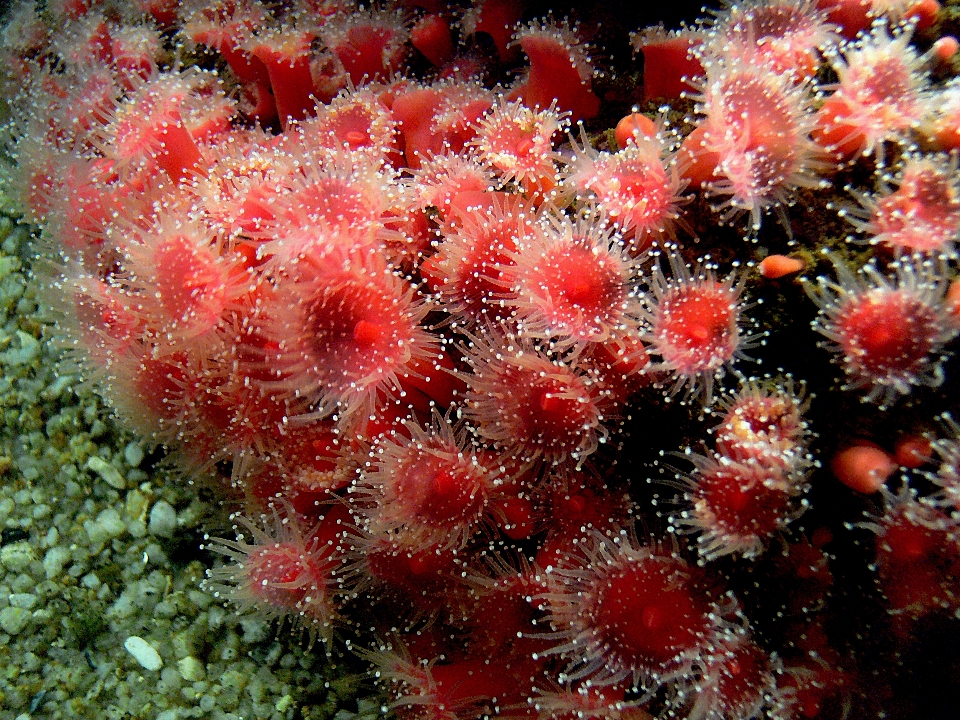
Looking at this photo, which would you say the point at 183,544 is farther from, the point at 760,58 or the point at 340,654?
the point at 760,58

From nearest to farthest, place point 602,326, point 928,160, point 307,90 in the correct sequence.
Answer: point 928,160 < point 602,326 < point 307,90

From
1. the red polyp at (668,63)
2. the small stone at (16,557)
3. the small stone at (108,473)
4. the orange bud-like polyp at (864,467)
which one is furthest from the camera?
the small stone at (108,473)

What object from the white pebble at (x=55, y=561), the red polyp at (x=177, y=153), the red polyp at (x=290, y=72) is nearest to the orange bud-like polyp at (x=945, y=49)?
the red polyp at (x=290, y=72)

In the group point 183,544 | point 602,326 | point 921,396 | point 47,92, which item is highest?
point 47,92

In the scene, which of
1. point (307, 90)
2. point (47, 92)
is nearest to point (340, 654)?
point (307, 90)

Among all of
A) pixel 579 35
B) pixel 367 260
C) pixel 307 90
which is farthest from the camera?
pixel 307 90

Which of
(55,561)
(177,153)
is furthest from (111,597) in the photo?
(177,153)

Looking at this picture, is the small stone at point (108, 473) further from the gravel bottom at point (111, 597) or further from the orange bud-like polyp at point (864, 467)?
the orange bud-like polyp at point (864, 467)
